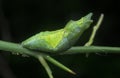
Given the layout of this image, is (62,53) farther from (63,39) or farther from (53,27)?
(53,27)

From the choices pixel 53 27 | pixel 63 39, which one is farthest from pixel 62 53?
pixel 53 27

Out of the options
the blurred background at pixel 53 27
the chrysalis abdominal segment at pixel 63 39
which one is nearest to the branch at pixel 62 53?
the chrysalis abdominal segment at pixel 63 39

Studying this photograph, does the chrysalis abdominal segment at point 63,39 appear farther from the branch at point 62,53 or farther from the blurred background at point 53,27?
the blurred background at point 53,27

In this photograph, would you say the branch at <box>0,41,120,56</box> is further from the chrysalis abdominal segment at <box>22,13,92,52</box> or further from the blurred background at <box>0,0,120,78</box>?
the blurred background at <box>0,0,120,78</box>

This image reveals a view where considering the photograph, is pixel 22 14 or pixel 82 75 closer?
pixel 82 75

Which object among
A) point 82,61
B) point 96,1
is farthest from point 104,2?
point 82,61

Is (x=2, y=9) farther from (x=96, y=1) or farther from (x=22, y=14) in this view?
(x=96, y=1)

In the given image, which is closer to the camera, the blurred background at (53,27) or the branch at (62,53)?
the branch at (62,53)
